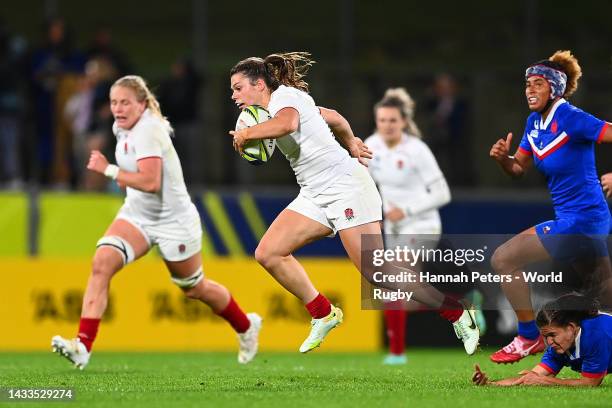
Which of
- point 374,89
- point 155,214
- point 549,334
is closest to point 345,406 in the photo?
point 549,334

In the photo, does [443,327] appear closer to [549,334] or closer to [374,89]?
[374,89]

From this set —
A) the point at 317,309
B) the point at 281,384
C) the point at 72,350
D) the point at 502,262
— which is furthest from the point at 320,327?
the point at 72,350

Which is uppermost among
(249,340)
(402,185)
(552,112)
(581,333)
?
(552,112)

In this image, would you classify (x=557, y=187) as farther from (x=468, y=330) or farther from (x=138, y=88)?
(x=138, y=88)

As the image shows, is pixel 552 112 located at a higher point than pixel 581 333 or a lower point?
higher

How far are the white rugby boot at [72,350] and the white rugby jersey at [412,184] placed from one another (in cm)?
351

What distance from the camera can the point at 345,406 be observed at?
7070mm

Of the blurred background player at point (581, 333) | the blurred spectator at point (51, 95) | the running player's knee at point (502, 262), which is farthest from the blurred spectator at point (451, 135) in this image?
the blurred background player at point (581, 333)

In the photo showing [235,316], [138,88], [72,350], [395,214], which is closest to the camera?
[72,350]

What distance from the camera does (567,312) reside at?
25.1 ft

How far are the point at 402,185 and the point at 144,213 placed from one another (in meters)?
2.84

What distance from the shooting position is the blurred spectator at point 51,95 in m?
14.6

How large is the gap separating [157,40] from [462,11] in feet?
12.9

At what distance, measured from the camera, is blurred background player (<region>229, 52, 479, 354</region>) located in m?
8.44
